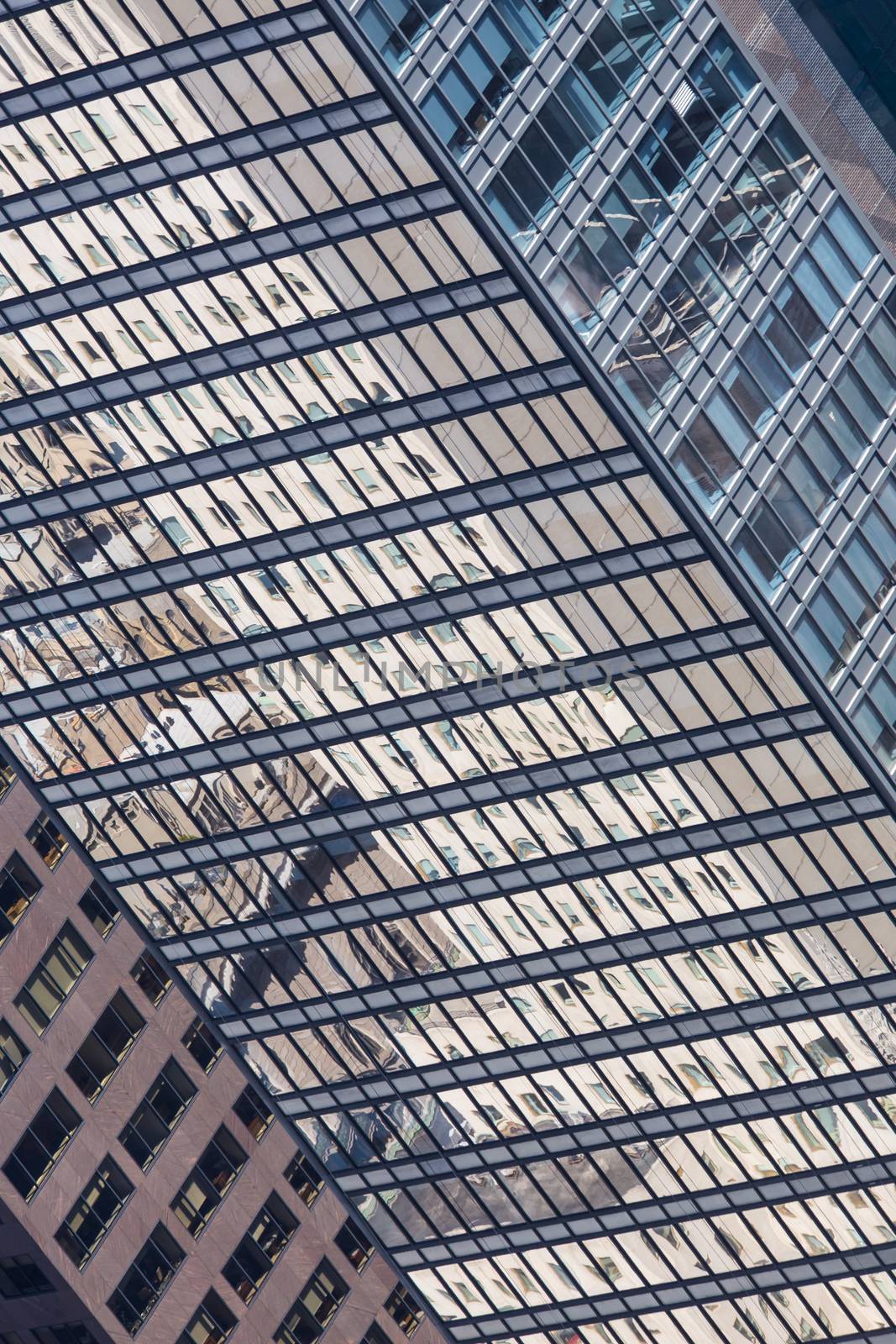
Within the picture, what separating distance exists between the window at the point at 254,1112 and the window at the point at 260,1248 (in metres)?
2.63

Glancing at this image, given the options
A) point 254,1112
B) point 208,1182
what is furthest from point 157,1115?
point 254,1112

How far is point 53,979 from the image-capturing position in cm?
7631

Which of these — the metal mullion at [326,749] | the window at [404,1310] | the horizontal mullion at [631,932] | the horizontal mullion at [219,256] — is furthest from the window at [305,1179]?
the horizontal mullion at [219,256]

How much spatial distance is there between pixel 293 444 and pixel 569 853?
18.2m

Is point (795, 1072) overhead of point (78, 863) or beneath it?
overhead

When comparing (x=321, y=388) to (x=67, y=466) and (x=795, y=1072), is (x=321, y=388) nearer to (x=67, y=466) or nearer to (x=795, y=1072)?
(x=67, y=466)

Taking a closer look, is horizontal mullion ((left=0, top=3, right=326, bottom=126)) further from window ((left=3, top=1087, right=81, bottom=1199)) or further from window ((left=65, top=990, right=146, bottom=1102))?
window ((left=3, top=1087, right=81, bottom=1199))

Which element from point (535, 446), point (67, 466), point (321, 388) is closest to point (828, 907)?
point (535, 446)

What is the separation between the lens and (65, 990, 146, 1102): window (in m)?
76.8

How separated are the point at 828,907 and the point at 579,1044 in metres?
12.5

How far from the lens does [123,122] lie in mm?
67438

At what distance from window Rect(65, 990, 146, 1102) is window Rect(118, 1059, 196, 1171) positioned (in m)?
1.92

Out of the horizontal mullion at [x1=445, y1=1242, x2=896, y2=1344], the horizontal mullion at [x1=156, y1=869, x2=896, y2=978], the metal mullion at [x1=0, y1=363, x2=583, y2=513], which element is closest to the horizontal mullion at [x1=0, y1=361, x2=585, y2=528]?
the metal mullion at [x1=0, y1=363, x2=583, y2=513]

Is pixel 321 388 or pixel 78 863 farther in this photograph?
pixel 78 863
